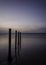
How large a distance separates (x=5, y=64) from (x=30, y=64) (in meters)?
1.67

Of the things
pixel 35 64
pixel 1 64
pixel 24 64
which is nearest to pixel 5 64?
pixel 1 64

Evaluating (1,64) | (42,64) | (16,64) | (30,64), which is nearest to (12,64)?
(16,64)

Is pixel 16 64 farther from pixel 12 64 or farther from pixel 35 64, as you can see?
pixel 35 64

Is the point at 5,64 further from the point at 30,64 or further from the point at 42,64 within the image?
the point at 42,64

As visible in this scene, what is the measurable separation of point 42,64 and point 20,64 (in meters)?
1.49

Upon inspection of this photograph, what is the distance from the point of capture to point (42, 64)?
17.6 ft

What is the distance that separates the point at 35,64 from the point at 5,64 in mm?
2004

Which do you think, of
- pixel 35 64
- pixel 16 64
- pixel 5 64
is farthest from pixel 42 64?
pixel 5 64

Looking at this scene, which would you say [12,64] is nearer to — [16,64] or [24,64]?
[16,64]

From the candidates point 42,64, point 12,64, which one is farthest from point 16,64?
point 42,64

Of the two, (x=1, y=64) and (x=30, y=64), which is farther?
(x=30, y=64)

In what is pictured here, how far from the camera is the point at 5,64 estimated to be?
514 centimetres

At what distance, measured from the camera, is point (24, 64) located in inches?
211

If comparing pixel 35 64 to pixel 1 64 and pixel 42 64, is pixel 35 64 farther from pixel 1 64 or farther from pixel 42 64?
pixel 1 64
